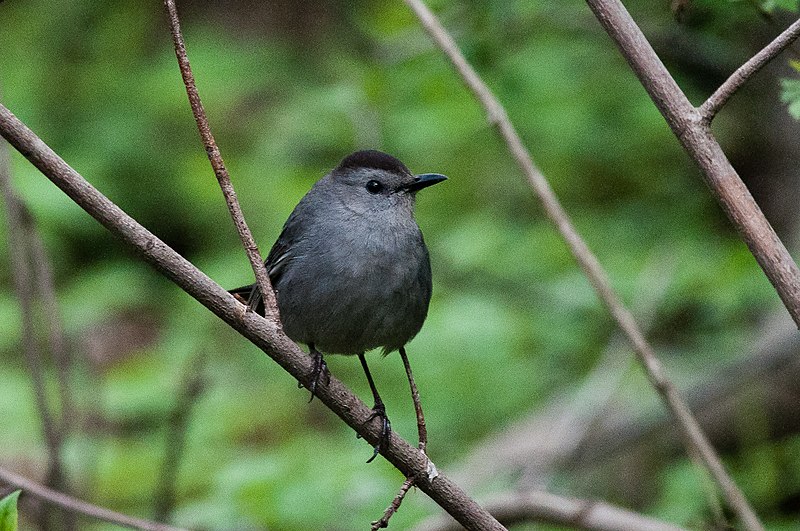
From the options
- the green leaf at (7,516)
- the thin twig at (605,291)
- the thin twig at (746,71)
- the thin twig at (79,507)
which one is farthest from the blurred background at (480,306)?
the thin twig at (746,71)

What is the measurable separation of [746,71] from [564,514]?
6.01 ft

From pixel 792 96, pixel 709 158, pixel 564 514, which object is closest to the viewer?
pixel 709 158

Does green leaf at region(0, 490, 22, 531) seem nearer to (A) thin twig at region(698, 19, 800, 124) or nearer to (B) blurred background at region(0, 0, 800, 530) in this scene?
(B) blurred background at region(0, 0, 800, 530)

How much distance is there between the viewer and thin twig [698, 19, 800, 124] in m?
1.84

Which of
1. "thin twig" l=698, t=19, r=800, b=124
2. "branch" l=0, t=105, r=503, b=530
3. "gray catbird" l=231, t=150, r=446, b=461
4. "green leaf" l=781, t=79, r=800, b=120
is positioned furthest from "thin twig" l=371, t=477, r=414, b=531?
"green leaf" l=781, t=79, r=800, b=120

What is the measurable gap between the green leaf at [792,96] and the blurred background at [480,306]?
0.83 m

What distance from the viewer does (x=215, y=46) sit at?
8.71 metres

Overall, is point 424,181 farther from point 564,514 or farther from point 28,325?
point 28,325

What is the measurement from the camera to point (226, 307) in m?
1.91

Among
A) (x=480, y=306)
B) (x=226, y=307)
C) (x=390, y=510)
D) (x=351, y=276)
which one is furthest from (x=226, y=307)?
(x=480, y=306)

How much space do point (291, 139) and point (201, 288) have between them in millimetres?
3941

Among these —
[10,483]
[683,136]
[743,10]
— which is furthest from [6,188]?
[743,10]

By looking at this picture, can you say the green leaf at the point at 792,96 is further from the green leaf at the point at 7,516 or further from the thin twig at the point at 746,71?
the green leaf at the point at 7,516

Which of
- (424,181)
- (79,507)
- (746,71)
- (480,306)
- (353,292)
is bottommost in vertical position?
(480,306)
